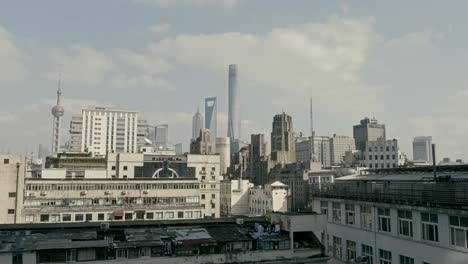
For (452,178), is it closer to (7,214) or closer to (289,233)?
(289,233)

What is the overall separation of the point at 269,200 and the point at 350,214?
418 ft

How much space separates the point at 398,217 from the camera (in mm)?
39500

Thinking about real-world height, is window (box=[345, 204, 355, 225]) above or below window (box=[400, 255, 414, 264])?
above

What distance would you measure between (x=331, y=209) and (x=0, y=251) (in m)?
38.5

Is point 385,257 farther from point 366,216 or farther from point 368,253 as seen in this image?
point 366,216

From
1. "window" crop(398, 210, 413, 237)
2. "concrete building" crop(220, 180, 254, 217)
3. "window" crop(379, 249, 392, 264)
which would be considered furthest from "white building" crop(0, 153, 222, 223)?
"window" crop(398, 210, 413, 237)

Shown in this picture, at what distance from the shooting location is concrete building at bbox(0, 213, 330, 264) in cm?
3522

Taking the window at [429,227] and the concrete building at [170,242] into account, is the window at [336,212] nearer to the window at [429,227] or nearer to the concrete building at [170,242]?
the concrete building at [170,242]

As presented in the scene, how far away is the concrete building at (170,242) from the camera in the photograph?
3522 cm

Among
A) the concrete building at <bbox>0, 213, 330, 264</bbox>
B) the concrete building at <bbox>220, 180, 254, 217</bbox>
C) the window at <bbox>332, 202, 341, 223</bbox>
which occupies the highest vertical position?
the window at <bbox>332, 202, 341, 223</bbox>

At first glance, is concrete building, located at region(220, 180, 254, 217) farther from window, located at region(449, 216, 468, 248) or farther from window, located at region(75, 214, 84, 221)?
window, located at region(449, 216, 468, 248)

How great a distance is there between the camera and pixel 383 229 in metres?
42.0

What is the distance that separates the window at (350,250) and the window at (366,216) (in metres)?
3.37

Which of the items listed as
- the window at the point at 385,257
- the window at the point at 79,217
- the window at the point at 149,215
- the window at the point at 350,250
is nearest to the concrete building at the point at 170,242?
the window at the point at 385,257
